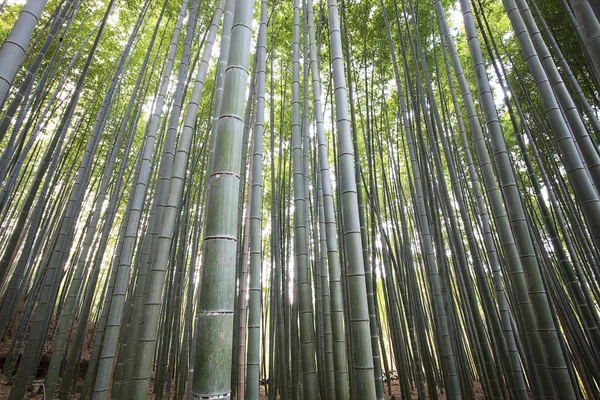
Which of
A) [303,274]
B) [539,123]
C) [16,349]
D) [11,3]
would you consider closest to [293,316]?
[303,274]

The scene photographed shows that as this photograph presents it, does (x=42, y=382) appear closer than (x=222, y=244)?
No

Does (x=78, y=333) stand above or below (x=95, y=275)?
below

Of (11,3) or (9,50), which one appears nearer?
(9,50)

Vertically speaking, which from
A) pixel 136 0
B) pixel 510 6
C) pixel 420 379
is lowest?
pixel 420 379

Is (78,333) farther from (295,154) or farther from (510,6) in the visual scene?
(510,6)

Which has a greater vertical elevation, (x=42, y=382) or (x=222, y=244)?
(x=222, y=244)

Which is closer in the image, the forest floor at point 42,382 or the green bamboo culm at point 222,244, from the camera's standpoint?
the green bamboo culm at point 222,244

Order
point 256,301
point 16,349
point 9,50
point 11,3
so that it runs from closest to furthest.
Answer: point 9,50, point 256,301, point 16,349, point 11,3

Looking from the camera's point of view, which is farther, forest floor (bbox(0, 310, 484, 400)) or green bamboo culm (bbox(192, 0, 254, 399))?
forest floor (bbox(0, 310, 484, 400))

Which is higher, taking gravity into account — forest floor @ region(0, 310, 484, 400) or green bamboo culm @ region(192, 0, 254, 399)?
green bamboo culm @ region(192, 0, 254, 399)

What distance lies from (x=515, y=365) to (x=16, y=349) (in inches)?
219

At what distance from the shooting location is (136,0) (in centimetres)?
429

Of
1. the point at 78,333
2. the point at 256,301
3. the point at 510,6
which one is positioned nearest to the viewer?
the point at 510,6

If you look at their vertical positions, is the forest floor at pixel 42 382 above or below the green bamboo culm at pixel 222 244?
below
